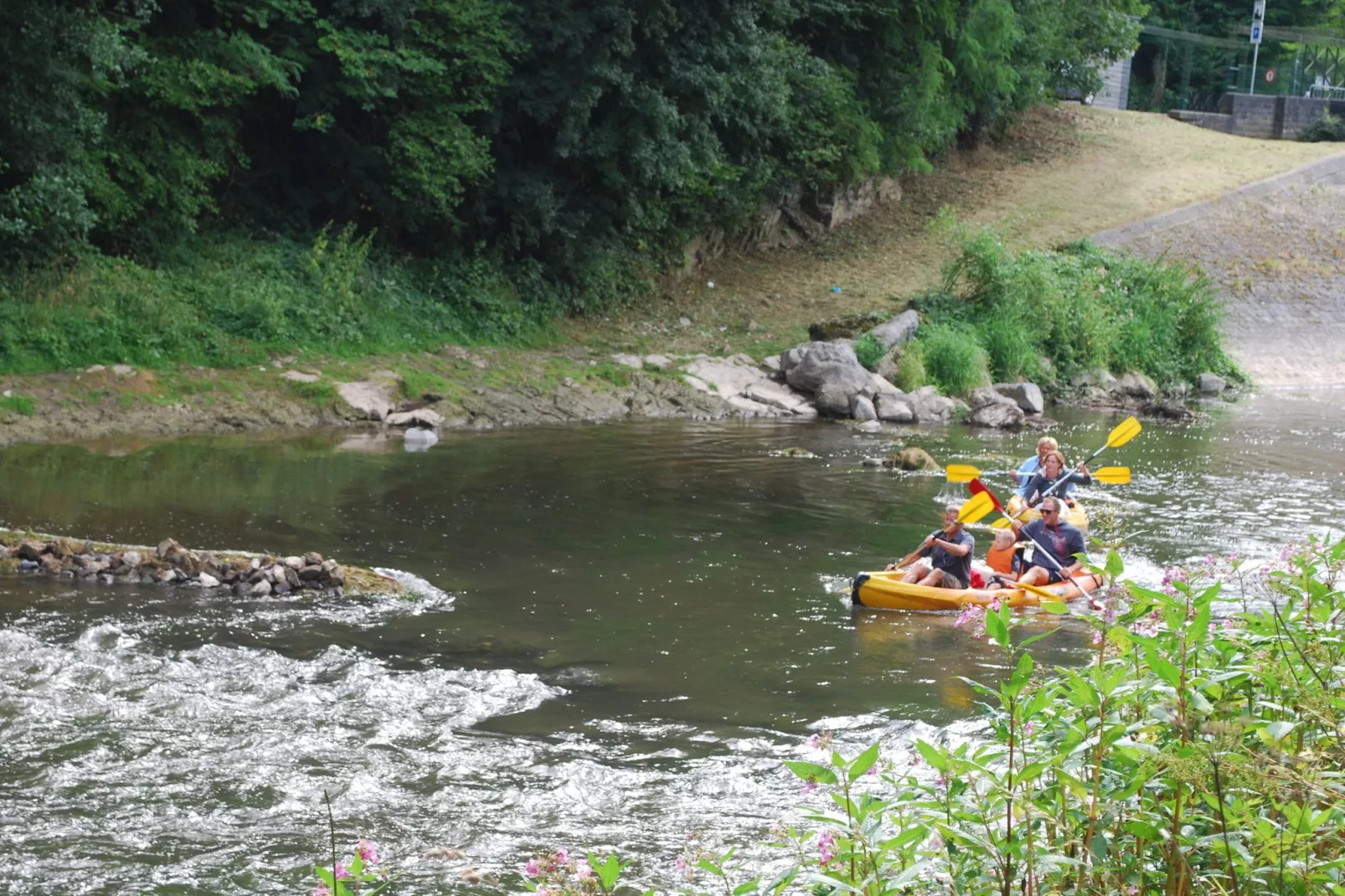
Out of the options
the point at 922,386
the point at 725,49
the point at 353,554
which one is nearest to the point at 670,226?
the point at 725,49

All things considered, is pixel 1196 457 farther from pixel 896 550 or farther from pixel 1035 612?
pixel 1035 612

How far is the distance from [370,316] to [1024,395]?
34.0 feet

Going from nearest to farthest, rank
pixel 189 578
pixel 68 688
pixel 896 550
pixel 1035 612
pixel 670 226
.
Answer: pixel 68 688 < pixel 189 578 < pixel 1035 612 < pixel 896 550 < pixel 670 226

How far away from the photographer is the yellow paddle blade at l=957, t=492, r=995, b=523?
33.9 feet

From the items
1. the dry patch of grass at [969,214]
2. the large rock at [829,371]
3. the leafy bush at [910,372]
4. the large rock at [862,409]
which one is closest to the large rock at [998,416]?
the leafy bush at [910,372]

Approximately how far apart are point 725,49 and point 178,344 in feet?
31.5

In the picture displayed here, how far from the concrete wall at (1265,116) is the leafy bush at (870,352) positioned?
26.4 m

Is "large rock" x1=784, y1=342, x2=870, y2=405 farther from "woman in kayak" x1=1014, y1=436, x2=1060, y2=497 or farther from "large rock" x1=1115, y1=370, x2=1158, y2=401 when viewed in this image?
"woman in kayak" x1=1014, y1=436, x2=1060, y2=497

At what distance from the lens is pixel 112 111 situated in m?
18.4

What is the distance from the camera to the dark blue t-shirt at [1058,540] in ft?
38.3

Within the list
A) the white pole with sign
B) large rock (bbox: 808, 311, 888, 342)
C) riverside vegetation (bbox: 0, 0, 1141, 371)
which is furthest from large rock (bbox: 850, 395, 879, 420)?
the white pole with sign

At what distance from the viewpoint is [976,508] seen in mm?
10398

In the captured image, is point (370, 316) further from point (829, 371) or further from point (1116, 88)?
point (1116, 88)

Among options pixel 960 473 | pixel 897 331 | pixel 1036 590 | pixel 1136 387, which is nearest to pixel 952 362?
pixel 897 331
